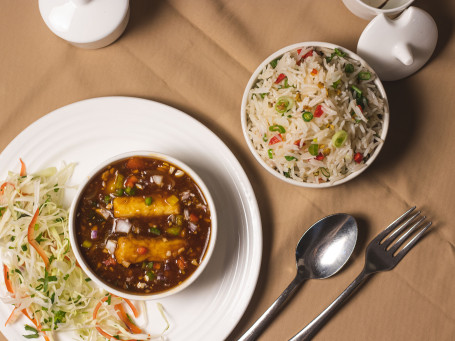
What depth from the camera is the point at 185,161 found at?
7.50 feet

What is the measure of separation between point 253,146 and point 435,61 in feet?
3.80

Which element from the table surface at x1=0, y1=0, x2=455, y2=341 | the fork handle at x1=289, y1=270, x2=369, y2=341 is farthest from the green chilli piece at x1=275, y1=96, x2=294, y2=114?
the fork handle at x1=289, y1=270, x2=369, y2=341

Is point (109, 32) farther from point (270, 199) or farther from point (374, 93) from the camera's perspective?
point (374, 93)

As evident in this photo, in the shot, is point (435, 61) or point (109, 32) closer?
point (109, 32)

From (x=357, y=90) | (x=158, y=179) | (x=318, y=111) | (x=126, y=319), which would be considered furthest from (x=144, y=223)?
(x=357, y=90)

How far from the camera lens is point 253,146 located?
7.19ft

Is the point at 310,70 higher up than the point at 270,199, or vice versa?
the point at 310,70

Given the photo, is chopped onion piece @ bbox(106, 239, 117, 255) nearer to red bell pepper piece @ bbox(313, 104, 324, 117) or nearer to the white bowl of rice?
the white bowl of rice

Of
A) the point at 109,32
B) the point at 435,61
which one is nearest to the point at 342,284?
the point at 435,61

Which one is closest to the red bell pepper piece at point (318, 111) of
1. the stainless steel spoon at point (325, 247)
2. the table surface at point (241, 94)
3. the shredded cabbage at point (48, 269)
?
the table surface at point (241, 94)

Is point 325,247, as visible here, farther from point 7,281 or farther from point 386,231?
point 7,281

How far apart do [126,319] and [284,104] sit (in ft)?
4.34

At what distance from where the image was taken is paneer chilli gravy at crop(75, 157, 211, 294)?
6.75ft

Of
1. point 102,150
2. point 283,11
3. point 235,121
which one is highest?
point 283,11
